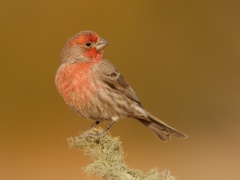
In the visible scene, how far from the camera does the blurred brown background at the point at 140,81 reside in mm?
6137

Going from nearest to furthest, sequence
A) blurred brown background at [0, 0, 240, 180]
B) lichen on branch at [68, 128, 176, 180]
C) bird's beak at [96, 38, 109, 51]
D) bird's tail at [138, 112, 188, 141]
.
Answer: lichen on branch at [68, 128, 176, 180] → bird's beak at [96, 38, 109, 51] → bird's tail at [138, 112, 188, 141] → blurred brown background at [0, 0, 240, 180]

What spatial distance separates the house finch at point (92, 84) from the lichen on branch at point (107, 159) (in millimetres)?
701

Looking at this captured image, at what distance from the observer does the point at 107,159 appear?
3.33m

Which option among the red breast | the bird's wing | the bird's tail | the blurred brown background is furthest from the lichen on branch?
the blurred brown background

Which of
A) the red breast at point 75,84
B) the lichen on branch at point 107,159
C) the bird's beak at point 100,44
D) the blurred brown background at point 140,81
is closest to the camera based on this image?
the lichen on branch at point 107,159

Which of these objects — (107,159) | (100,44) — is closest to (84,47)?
(100,44)

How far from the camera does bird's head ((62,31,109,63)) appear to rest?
4871mm

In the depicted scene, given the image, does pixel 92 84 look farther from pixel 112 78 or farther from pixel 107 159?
pixel 107 159

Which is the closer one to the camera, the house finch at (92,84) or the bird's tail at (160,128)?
the house finch at (92,84)

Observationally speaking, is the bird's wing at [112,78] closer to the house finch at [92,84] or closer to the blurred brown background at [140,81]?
the house finch at [92,84]

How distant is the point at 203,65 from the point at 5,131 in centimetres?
225

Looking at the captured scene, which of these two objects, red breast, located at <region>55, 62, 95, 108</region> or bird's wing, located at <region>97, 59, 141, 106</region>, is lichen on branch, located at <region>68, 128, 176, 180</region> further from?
bird's wing, located at <region>97, 59, 141, 106</region>

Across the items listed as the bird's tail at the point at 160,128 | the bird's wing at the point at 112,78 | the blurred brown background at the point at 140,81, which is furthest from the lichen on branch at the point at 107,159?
the blurred brown background at the point at 140,81

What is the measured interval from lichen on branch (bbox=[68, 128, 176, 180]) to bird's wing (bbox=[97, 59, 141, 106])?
95cm
